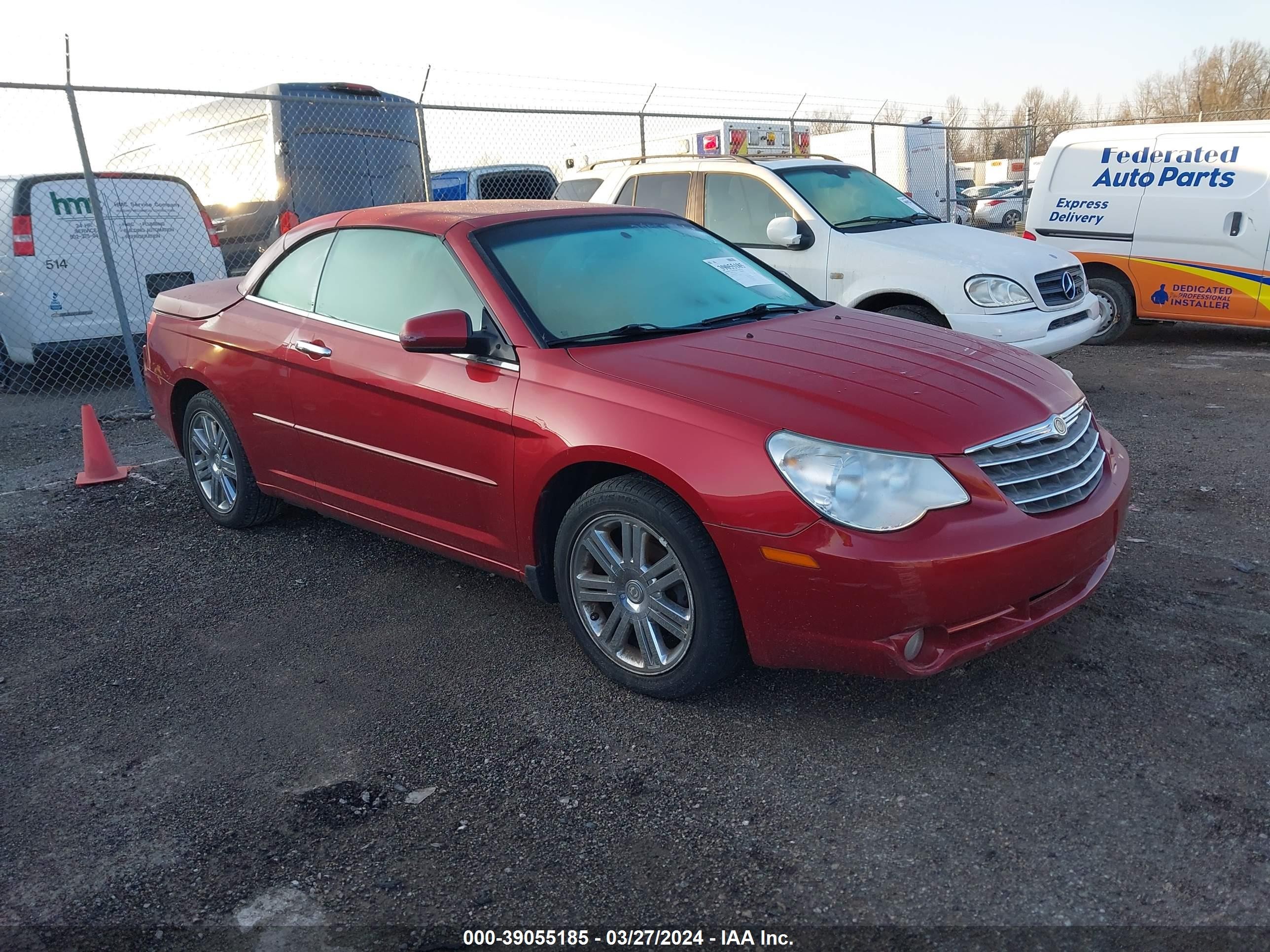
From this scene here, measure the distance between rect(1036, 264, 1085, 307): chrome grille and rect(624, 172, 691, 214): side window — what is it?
2730 mm

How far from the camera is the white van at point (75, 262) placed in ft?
28.3

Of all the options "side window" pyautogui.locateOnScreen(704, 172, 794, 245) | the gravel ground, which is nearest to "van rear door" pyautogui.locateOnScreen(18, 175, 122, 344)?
the gravel ground

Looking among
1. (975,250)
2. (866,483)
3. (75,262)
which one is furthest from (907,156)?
(866,483)

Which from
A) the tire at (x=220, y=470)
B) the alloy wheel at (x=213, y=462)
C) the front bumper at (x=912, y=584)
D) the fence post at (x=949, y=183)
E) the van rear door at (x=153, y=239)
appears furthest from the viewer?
the fence post at (x=949, y=183)

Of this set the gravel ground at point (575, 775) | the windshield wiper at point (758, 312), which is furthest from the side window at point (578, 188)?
the gravel ground at point (575, 775)

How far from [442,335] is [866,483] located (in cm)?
157

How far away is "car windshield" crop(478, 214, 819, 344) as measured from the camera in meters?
3.83

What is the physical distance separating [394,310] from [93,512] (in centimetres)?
286

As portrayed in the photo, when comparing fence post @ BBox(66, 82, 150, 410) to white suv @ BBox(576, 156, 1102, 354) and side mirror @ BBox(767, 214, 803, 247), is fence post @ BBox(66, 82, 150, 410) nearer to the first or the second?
white suv @ BBox(576, 156, 1102, 354)

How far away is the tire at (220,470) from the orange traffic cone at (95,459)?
1234 millimetres

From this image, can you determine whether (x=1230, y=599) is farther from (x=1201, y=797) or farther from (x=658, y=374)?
(x=658, y=374)

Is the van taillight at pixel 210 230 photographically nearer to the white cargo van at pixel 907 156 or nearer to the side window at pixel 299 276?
the side window at pixel 299 276

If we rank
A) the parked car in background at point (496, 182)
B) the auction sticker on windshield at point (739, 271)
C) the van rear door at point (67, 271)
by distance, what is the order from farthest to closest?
the parked car in background at point (496, 182) → the van rear door at point (67, 271) → the auction sticker on windshield at point (739, 271)

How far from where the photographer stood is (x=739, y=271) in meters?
4.50
